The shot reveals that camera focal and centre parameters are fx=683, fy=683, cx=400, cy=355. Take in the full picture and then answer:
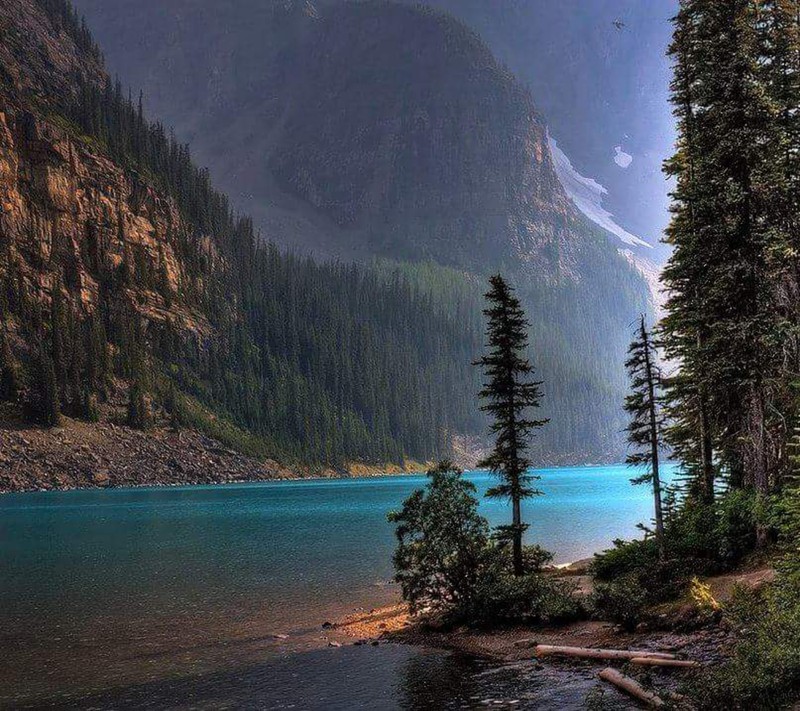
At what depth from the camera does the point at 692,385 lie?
1271 inches

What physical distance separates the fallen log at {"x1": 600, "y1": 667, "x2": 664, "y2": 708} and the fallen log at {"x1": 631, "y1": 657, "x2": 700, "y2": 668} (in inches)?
37.3

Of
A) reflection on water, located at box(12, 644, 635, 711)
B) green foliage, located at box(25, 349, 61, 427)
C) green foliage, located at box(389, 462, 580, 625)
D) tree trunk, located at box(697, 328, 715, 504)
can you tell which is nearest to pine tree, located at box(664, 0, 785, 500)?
tree trunk, located at box(697, 328, 715, 504)

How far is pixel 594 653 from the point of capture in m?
23.6

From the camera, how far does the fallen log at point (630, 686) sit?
17609mm

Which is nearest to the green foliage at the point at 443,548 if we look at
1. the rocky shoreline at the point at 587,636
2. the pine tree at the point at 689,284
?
the rocky shoreline at the point at 587,636

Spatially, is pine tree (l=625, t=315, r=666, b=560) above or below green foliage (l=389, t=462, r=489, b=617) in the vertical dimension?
above

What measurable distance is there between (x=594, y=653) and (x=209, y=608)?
2141 cm

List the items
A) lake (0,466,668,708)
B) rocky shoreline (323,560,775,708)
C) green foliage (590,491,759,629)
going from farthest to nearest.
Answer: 1. green foliage (590,491,759,629)
2. lake (0,466,668,708)
3. rocky shoreline (323,560,775,708)

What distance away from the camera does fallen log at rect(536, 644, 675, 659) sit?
70.9 ft

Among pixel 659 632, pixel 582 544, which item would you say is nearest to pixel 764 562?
pixel 659 632

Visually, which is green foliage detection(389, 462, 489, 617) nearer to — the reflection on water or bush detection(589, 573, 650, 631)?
the reflection on water

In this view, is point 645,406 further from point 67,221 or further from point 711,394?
point 67,221

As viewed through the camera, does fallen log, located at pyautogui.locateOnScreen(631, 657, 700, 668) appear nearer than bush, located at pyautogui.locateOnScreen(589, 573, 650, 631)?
Yes

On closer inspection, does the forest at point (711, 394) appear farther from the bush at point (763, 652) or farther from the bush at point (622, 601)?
the bush at point (763, 652)
